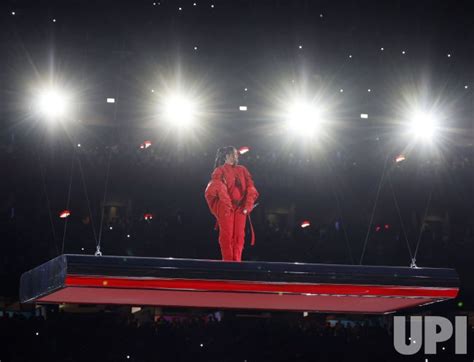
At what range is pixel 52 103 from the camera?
19.3m

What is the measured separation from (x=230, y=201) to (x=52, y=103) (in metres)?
10.3

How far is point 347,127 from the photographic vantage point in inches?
854

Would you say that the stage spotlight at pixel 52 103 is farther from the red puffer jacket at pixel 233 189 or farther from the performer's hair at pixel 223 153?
the red puffer jacket at pixel 233 189

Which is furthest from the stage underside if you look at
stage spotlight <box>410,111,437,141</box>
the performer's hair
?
stage spotlight <box>410,111,437,141</box>

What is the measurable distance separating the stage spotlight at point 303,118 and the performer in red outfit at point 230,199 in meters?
10.4

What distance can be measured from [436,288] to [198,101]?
39.2ft

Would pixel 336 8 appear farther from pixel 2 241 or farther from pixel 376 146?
pixel 2 241

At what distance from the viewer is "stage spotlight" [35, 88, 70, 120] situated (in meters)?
19.2

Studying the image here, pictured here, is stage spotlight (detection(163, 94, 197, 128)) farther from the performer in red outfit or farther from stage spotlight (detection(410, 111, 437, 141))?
the performer in red outfit

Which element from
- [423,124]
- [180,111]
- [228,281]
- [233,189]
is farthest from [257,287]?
[423,124]

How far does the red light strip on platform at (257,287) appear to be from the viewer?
844 cm

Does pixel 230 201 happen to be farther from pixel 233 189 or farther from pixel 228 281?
pixel 228 281

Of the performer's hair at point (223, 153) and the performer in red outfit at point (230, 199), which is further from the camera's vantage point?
the performer's hair at point (223, 153)

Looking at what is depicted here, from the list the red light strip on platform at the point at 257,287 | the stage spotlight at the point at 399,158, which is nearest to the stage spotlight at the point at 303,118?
the stage spotlight at the point at 399,158
